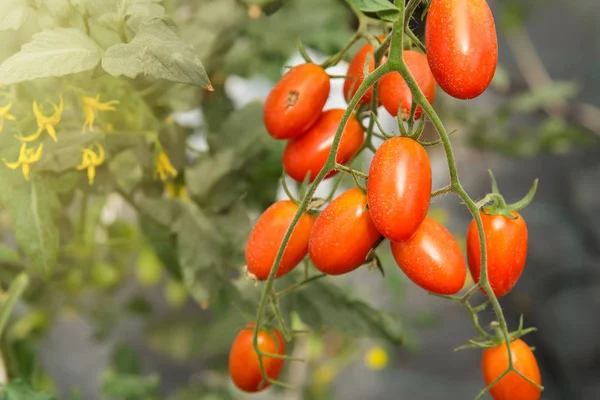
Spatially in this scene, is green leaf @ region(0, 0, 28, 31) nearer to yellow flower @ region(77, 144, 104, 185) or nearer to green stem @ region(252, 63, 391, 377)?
yellow flower @ region(77, 144, 104, 185)

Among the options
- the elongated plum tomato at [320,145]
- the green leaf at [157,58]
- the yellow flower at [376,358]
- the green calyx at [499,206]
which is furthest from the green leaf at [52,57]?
the yellow flower at [376,358]

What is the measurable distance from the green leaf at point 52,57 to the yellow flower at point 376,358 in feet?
2.87

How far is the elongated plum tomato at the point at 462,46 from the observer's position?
293 mm

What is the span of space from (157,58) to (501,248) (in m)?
0.21

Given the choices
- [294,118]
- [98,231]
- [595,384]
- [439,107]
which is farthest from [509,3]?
[294,118]

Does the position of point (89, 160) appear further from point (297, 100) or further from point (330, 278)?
point (330, 278)

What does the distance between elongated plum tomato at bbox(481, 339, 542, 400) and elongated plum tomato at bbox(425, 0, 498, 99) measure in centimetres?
17

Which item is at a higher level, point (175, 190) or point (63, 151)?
point (63, 151)

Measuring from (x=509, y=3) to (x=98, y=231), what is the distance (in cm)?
95

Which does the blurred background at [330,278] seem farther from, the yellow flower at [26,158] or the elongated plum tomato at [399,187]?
the elongated plum tomato at [399,187]

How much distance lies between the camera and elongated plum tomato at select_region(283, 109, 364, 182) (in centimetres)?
37

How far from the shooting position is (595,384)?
1.01 m

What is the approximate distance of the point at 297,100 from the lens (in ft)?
1.19

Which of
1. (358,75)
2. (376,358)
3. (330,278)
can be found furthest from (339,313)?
(376,358)
